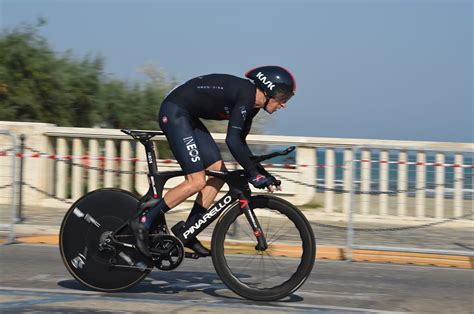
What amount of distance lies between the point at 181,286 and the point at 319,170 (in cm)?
630

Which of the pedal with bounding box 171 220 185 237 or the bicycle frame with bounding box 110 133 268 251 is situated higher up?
the bicycle frame with bounding box 110 133 268 251

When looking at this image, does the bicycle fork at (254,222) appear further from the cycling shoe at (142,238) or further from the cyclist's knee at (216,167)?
the cycling shoe at (142,238)

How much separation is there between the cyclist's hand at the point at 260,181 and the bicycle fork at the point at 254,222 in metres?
0.30

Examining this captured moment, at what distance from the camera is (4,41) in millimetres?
16922

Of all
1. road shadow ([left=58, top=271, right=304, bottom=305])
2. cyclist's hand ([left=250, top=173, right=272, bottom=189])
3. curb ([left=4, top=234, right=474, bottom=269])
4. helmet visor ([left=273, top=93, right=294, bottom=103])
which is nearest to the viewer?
cyclist's hand ([left=250, top=173, right=272, bottom=189])

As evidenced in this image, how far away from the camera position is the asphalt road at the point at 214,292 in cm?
639

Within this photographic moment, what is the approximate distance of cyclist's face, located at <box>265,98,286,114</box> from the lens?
21.0 feet

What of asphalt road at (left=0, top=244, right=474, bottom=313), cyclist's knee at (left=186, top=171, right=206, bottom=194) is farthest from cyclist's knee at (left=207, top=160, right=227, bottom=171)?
asphalt road at (left=0, top=244, right=474, bottom=313)

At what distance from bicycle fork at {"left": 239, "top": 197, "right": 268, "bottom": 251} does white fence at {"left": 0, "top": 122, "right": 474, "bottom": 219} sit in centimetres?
405

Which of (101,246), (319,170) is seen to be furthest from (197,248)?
(319,170)

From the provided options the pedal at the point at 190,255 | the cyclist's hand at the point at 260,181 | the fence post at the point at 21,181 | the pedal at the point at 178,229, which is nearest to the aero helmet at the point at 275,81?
the cyclist's hand at the point at 260,181

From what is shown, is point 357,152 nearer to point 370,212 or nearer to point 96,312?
point 370,212

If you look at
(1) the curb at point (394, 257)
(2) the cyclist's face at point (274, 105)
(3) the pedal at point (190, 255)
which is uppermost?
(2) the cyclist's face at point (274, 105)

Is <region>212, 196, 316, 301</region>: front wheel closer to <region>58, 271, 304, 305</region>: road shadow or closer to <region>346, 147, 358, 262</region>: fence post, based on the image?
<region>58, 271, 304, 305</region>: road shadow
